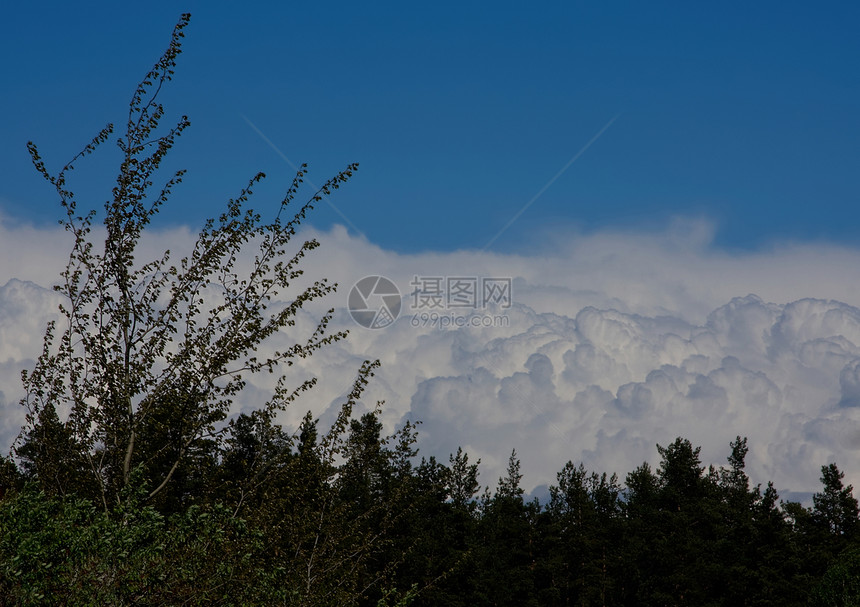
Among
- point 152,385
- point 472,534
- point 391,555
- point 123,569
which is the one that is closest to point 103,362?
point 152,385

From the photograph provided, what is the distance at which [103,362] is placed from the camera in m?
11.0

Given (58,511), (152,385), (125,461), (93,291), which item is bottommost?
(58,511)

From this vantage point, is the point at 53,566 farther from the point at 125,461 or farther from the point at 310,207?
the point at 310,207

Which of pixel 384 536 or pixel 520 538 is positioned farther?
pixel 520 538

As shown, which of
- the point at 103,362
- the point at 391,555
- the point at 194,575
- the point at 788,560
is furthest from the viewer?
the point at 391,555

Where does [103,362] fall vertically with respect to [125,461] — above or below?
above

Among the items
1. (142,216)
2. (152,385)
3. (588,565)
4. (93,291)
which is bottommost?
(152,385)

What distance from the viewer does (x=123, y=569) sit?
→ 941cm

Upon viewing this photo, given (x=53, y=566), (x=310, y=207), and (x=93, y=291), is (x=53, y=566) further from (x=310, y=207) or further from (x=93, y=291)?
(x=310, y=207)

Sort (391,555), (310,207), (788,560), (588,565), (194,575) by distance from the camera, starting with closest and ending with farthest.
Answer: (194,575) → (310,207) → (788,560) → (391,555) → (588,565)

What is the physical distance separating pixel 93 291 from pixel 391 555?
165 feet

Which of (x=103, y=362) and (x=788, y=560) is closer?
(x=103, y=362)

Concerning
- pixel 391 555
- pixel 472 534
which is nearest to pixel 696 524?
pixel 472 534

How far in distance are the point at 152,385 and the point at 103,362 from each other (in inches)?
28.5
